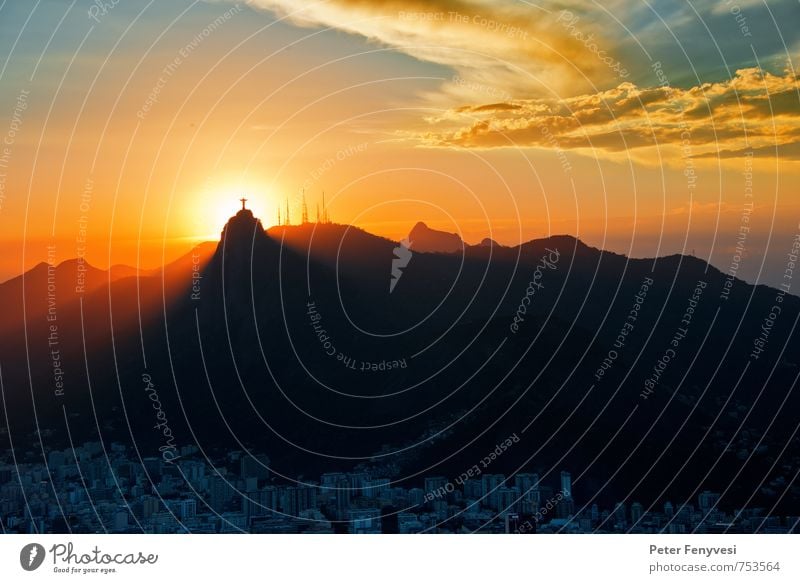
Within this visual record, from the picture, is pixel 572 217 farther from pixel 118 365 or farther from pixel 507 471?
pixel 118 365

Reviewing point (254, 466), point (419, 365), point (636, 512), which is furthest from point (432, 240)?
point (636, 512)

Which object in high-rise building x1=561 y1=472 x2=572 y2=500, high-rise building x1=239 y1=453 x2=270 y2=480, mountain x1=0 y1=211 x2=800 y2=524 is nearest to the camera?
high-rise building x1=561 y1=472 x2=572 y2=500

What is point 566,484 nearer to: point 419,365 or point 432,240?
point 419,365

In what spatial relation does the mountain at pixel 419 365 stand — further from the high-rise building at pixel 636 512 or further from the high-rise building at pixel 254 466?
the high-rise building at pixel 636 512

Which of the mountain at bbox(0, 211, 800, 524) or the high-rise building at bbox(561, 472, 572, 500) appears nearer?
the high-rise building at bbox(561, 472, 572, 500)

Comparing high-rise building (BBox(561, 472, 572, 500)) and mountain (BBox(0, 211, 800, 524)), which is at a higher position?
mountain (BBox(0, 211, 800, 524))

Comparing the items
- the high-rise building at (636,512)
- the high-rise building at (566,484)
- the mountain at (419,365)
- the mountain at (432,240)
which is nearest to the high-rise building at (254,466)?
the mountain at (419,365)

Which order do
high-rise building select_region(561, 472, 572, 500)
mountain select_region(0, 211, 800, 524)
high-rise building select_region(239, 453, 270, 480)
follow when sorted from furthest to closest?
mountain select_region(0, 211, 800, 524) < high-rise building select_region(239, 453, 270, 480) < high-rise building select_region(561, 472, 572, 500)

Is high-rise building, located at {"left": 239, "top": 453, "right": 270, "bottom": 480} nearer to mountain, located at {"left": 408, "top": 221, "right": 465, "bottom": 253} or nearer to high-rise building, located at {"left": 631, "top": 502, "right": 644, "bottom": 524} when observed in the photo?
mountain, located at {"left": 408, "top": 221, "right": 465, "bottom": 253}

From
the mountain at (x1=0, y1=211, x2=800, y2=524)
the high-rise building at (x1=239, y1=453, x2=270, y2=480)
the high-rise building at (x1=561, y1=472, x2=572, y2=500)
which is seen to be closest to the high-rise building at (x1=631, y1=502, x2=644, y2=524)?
the mountain at (x1=0, y1=211, x2=800, y2=524)
